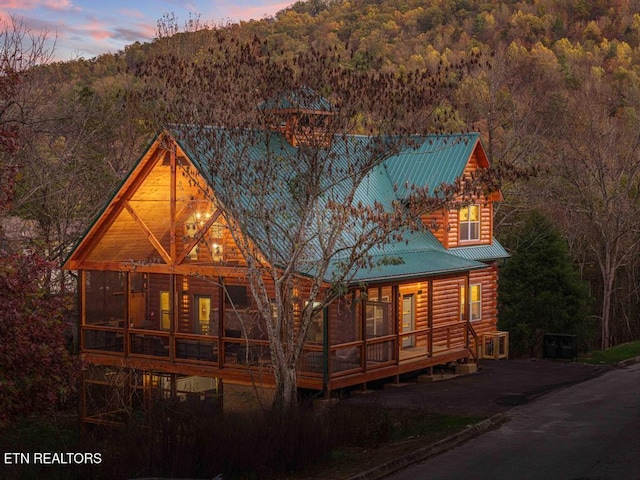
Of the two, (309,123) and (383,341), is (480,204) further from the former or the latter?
(309,123)

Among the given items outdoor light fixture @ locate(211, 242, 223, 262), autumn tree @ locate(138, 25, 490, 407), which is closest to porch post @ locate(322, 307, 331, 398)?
autumn tree @ locate(138, 25, 490, 407)

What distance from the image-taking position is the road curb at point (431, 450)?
621 inches

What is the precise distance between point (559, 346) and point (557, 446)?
1504cm

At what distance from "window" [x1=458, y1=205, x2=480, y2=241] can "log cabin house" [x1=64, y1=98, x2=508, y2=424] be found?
3.1 inches

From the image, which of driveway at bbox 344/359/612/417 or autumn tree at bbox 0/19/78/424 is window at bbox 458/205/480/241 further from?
autumn tree at bbox 0/19/78/424

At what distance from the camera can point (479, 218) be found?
3294 centimetres

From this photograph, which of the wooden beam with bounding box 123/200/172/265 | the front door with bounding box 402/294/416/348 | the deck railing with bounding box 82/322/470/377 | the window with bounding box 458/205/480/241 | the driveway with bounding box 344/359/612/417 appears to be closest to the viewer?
the driveway with bounding box 344/359/612/417

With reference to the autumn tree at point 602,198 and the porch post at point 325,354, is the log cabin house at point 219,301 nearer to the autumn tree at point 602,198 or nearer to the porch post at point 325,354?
the porch post at point 325,354

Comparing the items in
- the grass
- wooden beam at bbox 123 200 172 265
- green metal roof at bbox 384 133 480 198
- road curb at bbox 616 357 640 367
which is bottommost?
the grass

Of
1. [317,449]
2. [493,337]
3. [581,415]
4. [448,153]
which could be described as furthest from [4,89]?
[493,337]

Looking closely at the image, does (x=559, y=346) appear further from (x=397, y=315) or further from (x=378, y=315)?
(x=397, y=315)

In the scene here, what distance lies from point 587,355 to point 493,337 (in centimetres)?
488

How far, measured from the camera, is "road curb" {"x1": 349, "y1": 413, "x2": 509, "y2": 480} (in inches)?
→ 621

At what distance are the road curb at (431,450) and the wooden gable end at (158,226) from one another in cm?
893
